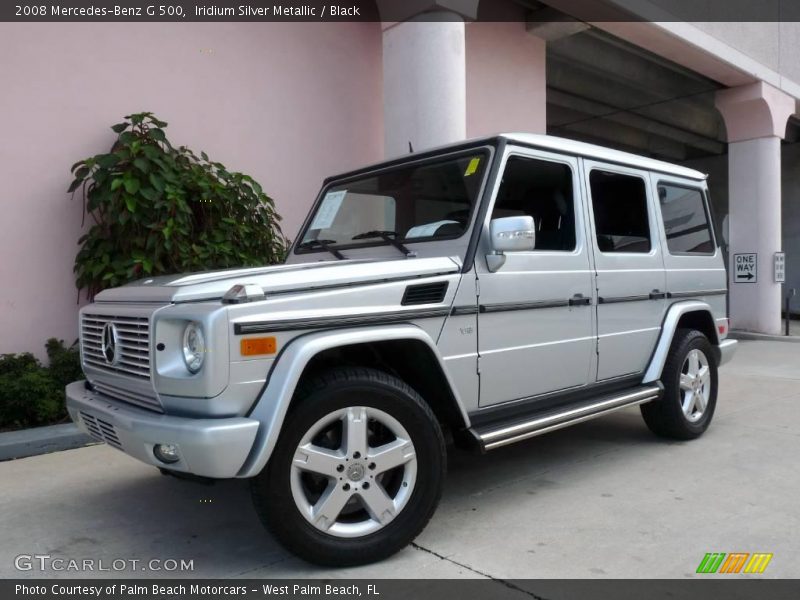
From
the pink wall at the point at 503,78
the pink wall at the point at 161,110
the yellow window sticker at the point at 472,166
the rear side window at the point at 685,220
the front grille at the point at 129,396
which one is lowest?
the front grille at the point at 129,396

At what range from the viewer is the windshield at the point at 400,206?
3.73 metres

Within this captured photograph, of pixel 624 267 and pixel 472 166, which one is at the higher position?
pixel 472 166

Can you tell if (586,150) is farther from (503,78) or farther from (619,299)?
(503,78)

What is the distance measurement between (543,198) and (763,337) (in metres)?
10.6

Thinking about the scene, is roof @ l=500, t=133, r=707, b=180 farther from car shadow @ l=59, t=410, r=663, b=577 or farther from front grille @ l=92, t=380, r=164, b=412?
front grille @ l=92, t=380, r=164, b=412

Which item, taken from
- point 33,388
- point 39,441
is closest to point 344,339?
point 39,441

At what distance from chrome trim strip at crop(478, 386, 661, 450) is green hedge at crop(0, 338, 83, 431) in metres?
3.75

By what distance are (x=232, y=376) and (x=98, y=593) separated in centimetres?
109

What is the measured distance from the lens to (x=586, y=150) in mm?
4281

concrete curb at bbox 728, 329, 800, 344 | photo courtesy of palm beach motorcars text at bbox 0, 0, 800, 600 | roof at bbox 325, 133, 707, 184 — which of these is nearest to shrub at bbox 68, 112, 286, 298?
photo courtesy of palm beach motorcars text at bbox 0, 0, 800, 600

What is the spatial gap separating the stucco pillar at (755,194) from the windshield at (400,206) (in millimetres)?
10962

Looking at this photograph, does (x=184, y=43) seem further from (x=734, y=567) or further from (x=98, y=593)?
(x=734, y=567)

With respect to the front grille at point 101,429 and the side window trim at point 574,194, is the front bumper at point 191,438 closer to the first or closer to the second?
the front grille at point 101,429

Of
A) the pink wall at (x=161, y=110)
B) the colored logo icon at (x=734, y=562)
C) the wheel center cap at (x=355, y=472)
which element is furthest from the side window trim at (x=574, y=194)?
the pink wall at (x=161, y=110)
